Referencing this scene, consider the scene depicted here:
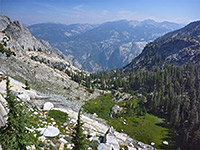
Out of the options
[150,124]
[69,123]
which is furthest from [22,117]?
[150,124]

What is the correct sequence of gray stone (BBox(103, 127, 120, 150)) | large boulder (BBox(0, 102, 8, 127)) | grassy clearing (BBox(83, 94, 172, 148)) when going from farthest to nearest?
1. grassy clearing (BBox(83, 94, 172, 148))
2. gray stone (BBox(103, 127, 120, 150))
3. large boulder (BBox(0, 102, 8, 127))

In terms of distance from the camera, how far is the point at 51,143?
2184 cm

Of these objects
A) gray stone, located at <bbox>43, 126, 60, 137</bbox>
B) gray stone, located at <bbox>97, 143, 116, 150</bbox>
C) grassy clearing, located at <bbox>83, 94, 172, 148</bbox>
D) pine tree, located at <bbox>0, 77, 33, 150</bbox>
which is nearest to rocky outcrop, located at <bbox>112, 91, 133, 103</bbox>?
grassy clearing, located at <bbox>83, 94, 172, 148</bbox>

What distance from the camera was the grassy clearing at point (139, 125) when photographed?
208ft

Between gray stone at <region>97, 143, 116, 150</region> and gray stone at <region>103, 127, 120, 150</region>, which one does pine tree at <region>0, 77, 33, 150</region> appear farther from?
gray stone at <region>103, 127, 120, 150</region>

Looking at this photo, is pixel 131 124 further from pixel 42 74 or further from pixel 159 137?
pixel 42 74

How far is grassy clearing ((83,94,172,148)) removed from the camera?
63431 mm

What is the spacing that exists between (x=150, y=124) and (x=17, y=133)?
77799mm

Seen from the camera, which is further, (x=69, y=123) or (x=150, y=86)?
(x=150, y=86)

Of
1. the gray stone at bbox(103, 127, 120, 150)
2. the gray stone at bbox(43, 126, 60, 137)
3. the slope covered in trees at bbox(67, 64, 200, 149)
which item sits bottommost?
the slope covered in trees at bbox(67, 64, 200, 149)

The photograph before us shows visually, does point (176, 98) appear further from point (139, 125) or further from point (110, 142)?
point (110, 142)

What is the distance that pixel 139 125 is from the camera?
75188 millimetres

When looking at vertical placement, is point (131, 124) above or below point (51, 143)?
below

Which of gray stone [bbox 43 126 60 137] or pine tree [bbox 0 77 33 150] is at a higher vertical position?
pine tree [bbox 0 77 33 150]
